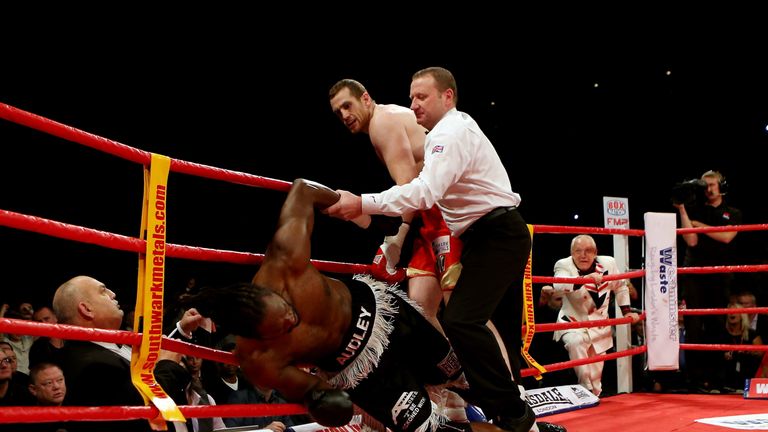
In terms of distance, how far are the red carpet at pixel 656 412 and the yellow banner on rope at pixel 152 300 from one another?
1953 mm

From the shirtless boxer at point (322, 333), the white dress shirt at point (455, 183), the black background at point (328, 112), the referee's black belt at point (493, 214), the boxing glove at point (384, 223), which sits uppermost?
the black background at point (328, 112)

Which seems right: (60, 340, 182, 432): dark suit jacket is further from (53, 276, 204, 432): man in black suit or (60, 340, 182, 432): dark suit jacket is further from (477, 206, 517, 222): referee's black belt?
(477, 206, 517, 222): referee's black belt

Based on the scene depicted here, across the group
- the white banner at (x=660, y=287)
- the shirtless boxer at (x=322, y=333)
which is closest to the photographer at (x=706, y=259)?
the white banner at (x=660, y=287)

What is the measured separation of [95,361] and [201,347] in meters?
0.33

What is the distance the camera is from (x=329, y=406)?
208cm

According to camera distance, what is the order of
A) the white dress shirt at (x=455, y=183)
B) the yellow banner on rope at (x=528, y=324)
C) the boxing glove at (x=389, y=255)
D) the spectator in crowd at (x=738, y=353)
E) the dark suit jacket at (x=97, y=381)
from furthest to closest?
the spectator in crowd at (x=738, y=353) < the yellow banner on rope at (x=528, y=324) < the boxing glove at (x=389, y=255) < the white dress shirt at (x=455, y=183) < the dark suit jacket at (x=97, y=381)

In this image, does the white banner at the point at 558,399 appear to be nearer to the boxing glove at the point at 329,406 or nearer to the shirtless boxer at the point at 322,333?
the shirtless boxer at the point at 322,333

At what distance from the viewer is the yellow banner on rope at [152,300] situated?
6.31ft

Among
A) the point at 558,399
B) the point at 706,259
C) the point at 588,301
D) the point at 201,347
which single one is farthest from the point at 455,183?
the point at 706,259

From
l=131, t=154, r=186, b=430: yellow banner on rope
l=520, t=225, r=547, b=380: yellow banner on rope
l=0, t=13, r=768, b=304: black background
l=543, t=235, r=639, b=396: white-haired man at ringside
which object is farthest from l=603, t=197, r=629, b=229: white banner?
l=131, t=154, r=186, b=430: yellow banner on rope

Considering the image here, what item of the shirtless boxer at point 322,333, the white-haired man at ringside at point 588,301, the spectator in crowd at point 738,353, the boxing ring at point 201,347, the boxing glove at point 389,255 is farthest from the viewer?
the spectator in crowd at point 738,353

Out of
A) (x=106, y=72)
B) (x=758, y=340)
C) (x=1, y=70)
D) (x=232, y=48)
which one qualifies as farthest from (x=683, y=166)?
(x=1, y=70)

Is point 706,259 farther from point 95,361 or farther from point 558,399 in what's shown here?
point 95,361

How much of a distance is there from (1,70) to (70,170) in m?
0.89
